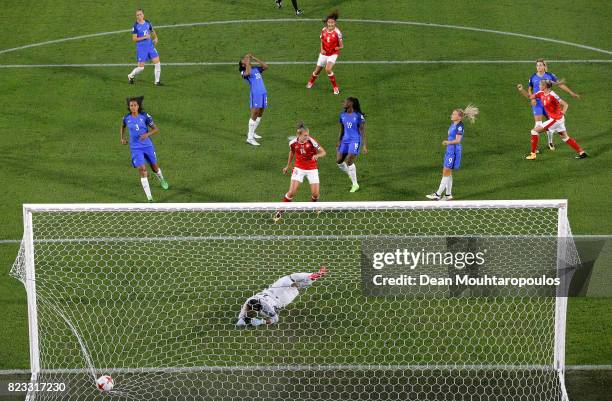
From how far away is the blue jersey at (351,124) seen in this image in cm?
2088

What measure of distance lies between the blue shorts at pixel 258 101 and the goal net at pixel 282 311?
3.72 metres

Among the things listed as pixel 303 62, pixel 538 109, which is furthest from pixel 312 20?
pixel 538 109

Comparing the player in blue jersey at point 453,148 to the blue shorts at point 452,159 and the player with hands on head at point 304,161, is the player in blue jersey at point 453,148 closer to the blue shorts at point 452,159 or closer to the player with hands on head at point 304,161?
the blue shorts at point 452,159

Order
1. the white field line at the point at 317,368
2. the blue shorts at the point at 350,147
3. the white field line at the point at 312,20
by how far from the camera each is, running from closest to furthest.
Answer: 1. the white field line at the point at 317,368
2. the blue shorts at the point at 350,147
3. the white field line at the point at 312,20

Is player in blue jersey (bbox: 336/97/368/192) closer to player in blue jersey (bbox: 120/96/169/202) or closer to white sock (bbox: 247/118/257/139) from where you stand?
white sock (bbox: 247/118/257/139)

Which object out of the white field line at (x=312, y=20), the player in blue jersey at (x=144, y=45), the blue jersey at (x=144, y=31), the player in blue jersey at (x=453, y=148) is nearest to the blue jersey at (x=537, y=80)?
the player in blue jersey at (x=453, y=148)

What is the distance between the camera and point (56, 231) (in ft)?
63.6

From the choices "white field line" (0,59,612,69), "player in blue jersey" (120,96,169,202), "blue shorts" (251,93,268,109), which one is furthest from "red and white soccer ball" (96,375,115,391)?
"white field line" (0,59,612,69)

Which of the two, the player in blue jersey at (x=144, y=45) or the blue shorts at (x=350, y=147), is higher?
the player in blue jersey at (x=144, y=45)

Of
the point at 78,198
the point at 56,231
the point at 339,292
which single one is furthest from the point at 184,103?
the point at 339,292

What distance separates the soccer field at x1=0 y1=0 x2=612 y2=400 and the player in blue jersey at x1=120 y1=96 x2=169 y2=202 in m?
0.66

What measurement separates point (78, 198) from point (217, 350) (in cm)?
580

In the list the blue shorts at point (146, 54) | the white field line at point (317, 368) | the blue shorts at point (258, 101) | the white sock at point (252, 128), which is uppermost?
the blue shorts at point (146, 54)

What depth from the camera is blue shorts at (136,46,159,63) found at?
84.2 ft
